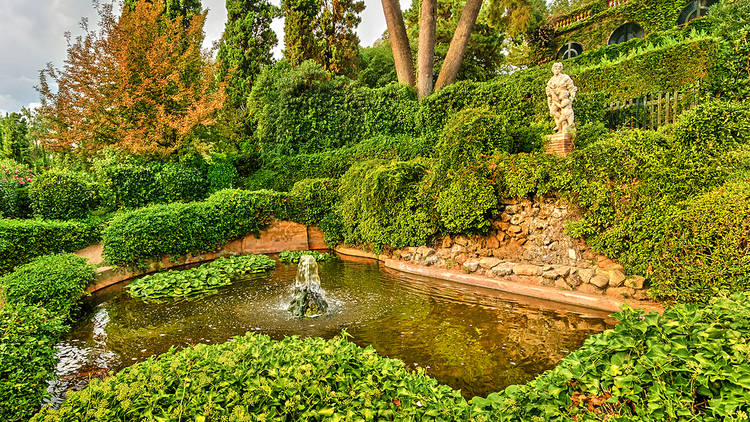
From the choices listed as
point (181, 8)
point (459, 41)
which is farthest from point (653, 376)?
point (181, 8)

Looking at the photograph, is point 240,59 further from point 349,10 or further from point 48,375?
point 48,375

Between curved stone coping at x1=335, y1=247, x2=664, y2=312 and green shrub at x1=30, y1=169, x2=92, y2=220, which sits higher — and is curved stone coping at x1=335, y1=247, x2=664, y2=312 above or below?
below

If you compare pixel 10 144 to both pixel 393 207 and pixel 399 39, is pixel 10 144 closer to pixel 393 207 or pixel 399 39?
pixel 399 39

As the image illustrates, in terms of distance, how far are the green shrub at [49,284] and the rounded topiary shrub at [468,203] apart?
21.1 feet

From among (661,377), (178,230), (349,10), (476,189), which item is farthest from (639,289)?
(349,10)

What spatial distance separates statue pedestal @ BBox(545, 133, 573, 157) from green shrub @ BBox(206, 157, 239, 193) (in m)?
11.1

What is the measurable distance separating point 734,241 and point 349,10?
19464 millimetres

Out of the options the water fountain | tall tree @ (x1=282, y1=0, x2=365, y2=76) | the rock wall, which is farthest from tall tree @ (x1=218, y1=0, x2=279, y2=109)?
the water fountain

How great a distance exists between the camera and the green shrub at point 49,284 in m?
4.72

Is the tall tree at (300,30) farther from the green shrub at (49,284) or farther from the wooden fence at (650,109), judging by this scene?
the green shrub at (49,284)

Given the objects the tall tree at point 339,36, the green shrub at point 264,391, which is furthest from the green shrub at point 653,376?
the tall tree at point 339,36

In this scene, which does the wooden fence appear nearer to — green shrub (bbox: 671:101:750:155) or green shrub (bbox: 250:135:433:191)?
green shrub (bbox: 671:101:750:155)

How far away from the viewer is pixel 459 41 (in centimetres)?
1359

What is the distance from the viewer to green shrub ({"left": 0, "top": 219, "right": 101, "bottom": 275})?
6.54 metres
